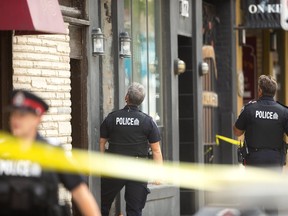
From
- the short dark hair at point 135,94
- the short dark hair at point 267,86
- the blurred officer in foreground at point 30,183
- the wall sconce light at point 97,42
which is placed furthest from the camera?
the wall sconce light at point 97,42

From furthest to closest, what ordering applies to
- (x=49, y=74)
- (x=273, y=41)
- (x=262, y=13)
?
1. (x=273, y=41)
2. (x=262, y=13)
3. (x=49, y=74)

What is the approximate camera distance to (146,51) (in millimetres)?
16609

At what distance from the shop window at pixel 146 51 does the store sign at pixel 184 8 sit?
32.0 inches

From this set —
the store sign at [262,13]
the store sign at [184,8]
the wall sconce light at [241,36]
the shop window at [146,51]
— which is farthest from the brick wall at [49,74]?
the wall sconce light at [241,36]

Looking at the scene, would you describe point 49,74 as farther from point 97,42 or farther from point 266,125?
point 266,125

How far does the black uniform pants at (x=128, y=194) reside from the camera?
44.7 feet

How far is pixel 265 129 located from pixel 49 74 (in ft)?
8.87

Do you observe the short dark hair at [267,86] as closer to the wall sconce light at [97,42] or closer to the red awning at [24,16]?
the wall sconce light at [97,42]

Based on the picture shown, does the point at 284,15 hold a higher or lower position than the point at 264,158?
higher

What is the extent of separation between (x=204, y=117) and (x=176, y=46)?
2308mm

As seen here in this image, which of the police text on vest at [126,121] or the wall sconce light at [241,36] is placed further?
the wall sconce light at [241,36]

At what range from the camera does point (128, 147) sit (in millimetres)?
13492

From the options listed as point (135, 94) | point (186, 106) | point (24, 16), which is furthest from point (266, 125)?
point (186, 106)

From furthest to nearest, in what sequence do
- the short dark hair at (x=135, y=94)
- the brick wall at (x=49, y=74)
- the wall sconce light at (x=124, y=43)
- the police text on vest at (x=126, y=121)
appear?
the wall sconce light at (x=124, y=43) → the short dark hair at (x=135, y=94) → the police text on vest at (x=126, y=121) → the brick wall at (x=49, y=74)
